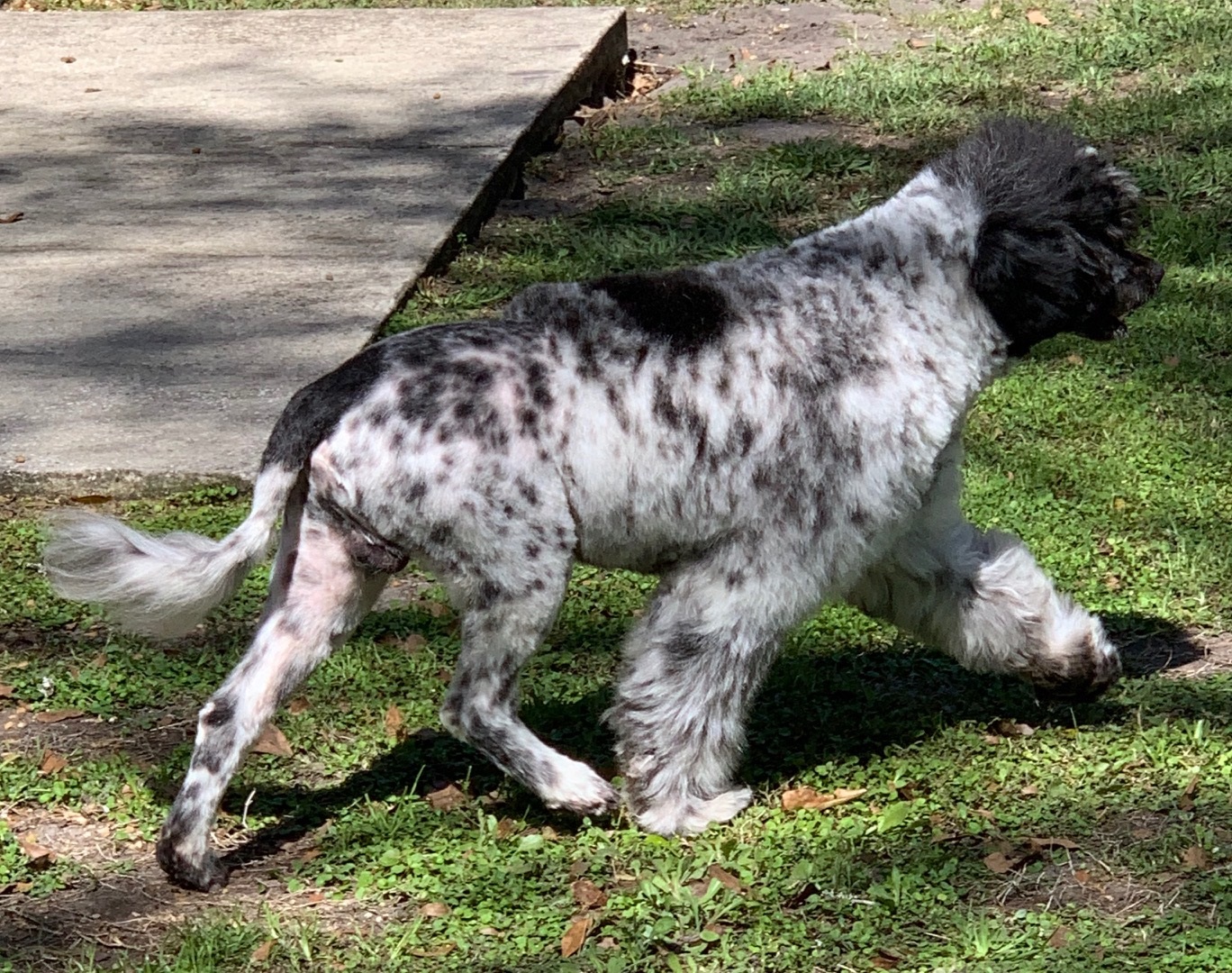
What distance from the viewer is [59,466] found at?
640 centimetres

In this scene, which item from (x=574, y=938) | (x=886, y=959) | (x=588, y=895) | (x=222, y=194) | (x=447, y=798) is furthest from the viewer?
(x=222, y=194)

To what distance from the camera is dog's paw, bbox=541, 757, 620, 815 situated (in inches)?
174

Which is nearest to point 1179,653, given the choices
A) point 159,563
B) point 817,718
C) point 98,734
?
point 817,718

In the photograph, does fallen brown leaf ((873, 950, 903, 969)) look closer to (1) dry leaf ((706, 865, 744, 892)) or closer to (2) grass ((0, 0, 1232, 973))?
(2) grass ((0, 0, 1232, 973))

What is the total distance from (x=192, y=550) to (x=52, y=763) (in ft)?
2.82

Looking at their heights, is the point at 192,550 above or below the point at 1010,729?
above

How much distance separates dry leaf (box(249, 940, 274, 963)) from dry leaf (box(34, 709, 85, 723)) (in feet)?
4.52

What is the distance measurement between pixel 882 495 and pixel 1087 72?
6468 millimetres

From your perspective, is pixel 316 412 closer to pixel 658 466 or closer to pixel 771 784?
pixel 658 466

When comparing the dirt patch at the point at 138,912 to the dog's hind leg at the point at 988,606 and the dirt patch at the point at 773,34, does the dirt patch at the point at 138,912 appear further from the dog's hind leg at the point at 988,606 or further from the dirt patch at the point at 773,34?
the dirt patch at the point at 773,34

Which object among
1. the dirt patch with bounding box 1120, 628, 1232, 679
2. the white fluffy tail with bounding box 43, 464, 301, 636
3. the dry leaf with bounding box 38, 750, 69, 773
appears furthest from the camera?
the dirt patch with bounding box 1120, 628, 1232, 679

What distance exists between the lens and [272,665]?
4367mm

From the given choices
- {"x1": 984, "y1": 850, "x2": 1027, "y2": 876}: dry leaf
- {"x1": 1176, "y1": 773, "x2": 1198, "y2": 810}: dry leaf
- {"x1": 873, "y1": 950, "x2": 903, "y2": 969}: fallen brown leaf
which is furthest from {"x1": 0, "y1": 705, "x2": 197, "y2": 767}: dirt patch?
{"x1": 1176, "y1": 773, "x2": 1198, "y2": 810}: dry leaf

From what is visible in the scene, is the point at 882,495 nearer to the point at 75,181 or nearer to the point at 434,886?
the point at 434,886
